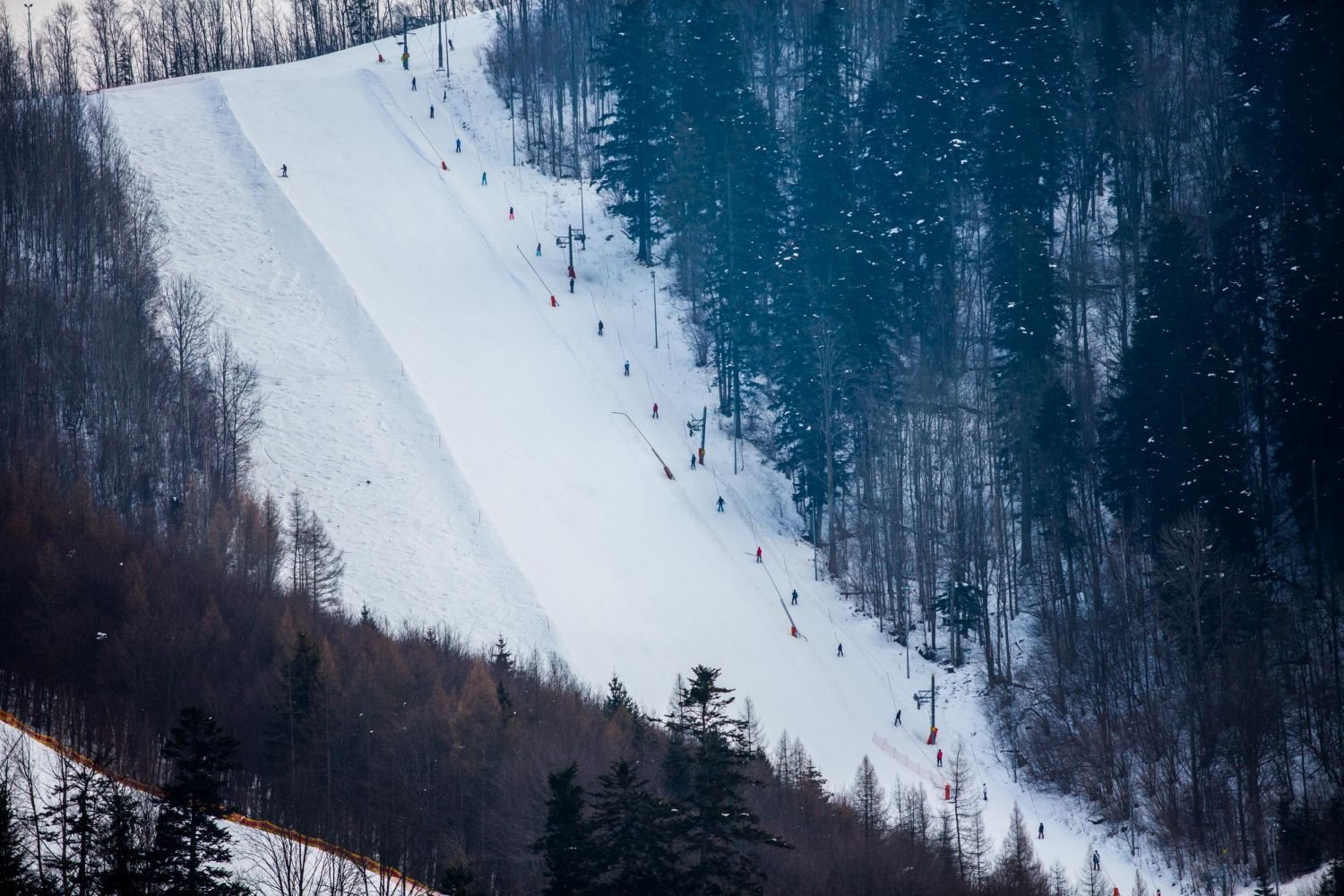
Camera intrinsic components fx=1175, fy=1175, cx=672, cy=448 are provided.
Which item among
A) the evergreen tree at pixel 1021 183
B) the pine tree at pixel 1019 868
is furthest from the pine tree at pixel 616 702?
the evergreen tree at pixel 1021 183

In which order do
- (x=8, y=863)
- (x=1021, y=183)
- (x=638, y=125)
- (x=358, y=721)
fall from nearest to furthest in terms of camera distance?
(x=8, y=863) < (x=358, y=721) < (x=1021, y=183) < (x=638, y=125)

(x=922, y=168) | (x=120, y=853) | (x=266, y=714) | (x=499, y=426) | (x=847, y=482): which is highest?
(x=922, y=168)

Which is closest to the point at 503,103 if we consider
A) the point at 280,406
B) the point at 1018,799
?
the point at 280,406

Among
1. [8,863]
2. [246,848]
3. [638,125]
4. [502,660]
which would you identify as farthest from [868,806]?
[638,125]

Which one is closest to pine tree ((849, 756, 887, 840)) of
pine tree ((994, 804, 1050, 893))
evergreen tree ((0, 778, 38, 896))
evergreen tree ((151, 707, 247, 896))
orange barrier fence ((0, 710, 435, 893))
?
pine tree ((994, 804, 1050, 893))

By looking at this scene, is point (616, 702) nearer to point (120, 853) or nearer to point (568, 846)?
point (568, 846)

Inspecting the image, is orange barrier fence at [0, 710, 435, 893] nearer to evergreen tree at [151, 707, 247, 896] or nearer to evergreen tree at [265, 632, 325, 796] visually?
evergreen tree at [151, 707, 247, 896]

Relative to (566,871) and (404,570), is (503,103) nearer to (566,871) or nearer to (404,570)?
(404,570)
